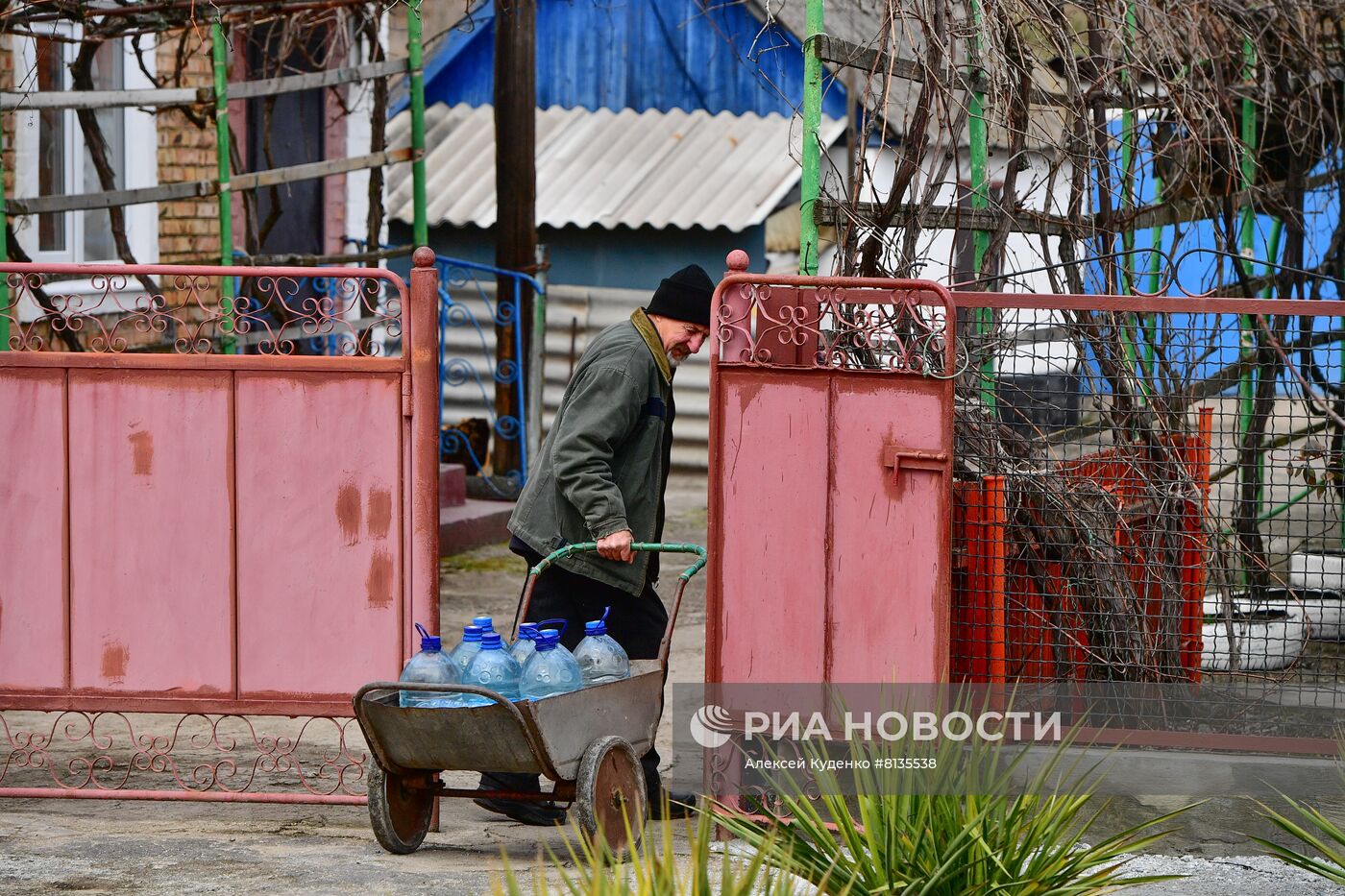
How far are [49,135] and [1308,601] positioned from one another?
297 inches

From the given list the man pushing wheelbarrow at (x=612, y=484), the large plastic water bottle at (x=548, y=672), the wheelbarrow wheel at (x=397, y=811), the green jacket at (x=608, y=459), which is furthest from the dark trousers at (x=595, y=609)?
the large plastic water bottle at (x=548, y=672)

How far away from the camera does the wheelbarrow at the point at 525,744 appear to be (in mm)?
4414

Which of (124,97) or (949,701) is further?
(124,97)

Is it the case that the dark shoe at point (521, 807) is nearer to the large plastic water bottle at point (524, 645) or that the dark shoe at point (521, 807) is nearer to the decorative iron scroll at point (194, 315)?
the large plastic water bottle at point (524, 645)

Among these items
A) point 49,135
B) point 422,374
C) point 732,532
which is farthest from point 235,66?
point 732,532

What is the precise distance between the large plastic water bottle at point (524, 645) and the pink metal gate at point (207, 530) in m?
0.59

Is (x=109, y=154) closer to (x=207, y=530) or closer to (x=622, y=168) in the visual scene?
(x=207, y=530)

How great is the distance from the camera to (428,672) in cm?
464

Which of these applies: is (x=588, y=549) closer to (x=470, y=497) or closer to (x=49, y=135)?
(x=49, y=135)

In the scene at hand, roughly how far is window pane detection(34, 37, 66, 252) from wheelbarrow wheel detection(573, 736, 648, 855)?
21.1 feet

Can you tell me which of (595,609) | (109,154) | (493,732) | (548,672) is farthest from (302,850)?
(109,154)

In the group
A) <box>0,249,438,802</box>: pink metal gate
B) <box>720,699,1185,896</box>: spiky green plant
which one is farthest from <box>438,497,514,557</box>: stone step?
<box>720,699,1185,896</box>: spiky green plant

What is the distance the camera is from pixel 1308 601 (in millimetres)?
→ 7082

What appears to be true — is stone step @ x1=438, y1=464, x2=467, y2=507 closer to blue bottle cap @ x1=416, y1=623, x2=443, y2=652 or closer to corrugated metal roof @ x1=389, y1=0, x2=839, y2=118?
corrugated metal roof @ x1=389, y1=0, x2=839, y2=118
